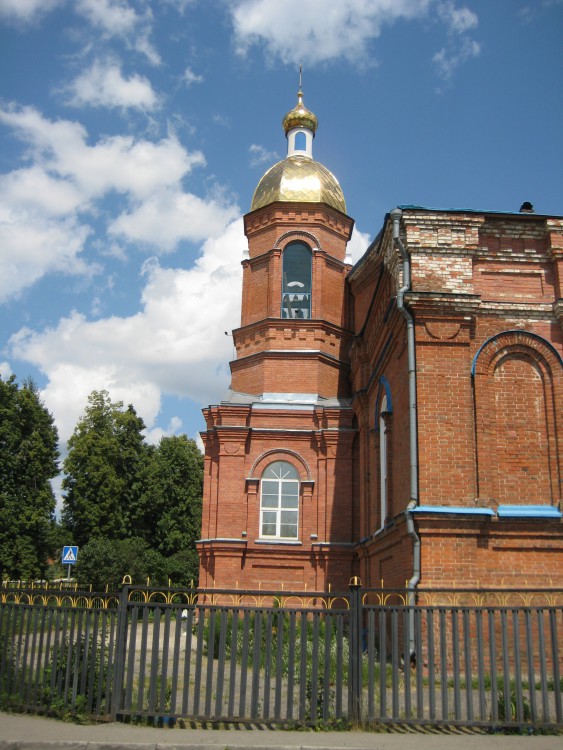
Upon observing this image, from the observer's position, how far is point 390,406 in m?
13.3

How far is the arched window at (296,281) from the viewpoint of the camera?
2030 cm

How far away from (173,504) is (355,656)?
3058 centimetres

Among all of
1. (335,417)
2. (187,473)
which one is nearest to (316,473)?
(335,417)

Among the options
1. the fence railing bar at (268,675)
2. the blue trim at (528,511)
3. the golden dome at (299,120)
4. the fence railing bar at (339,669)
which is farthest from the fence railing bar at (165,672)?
the golden dome at (299,120)

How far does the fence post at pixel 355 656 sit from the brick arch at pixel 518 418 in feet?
13.3

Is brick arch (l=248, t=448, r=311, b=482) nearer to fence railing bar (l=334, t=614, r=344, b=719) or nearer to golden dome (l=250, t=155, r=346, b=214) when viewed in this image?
golden dome (l=250, t=155, r=346, b=214)

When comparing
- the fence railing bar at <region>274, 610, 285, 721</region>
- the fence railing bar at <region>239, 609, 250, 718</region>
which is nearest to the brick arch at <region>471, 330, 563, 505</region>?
the fence railing bar at <region>274, 610, 285, 721</region>

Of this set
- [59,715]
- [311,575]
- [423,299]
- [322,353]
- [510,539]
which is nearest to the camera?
[59,715]

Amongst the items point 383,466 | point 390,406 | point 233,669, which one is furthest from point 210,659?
point 383,466

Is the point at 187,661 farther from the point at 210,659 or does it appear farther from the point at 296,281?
the point at 296,281

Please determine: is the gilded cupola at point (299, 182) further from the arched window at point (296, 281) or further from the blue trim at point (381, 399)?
the blue trim at point (381, 399)

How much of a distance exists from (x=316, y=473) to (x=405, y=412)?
6.90 metres

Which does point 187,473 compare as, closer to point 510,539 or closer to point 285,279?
point 285,279

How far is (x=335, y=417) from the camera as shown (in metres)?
18.5
